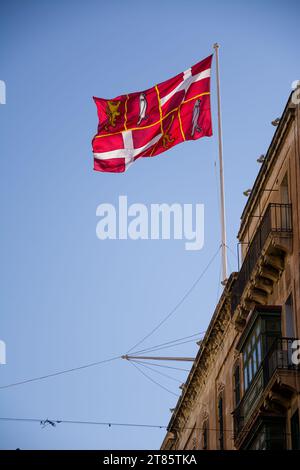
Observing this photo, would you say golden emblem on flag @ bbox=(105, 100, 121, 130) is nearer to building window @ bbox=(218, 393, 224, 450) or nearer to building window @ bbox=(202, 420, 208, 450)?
building window @ bbox=(218, 393, 224, 450)

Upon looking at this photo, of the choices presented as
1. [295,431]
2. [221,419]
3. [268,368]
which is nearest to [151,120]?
[221,419]

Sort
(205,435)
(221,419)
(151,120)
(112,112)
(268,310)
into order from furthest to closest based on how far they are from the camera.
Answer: (205,435)
(221,419)
(112,112)
(151,120)
(268,310)

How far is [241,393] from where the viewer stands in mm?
53000

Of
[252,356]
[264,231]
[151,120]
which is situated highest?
[151,120]

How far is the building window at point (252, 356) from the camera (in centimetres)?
4819

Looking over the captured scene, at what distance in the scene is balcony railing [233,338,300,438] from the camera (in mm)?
45219

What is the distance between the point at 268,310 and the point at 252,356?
2406mm

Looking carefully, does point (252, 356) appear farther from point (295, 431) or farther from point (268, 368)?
point (295, 431)

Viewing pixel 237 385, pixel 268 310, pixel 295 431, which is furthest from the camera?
pixel 237 385

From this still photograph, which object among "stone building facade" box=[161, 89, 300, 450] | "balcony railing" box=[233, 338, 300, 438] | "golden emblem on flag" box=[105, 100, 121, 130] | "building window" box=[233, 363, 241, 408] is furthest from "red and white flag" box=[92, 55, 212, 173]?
"balcony railing" box=[233, 338, 300, 438]

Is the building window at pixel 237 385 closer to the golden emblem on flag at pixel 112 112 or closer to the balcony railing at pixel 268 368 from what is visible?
the balcony railing at pixel 268 368

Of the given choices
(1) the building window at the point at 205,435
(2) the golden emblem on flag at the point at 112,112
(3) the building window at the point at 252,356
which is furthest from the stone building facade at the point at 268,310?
(2) the golden emblem on flag at the point at 112,112

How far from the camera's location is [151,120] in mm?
57062
